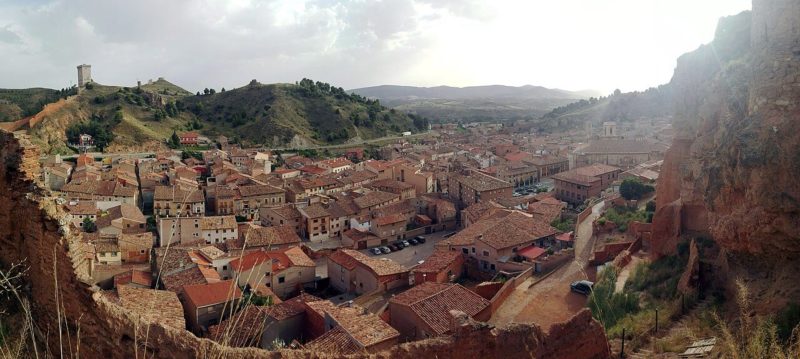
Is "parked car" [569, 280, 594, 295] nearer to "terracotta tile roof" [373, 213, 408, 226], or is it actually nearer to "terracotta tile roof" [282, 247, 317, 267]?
"terracotta tile roof" [282, 247, 317, 267]

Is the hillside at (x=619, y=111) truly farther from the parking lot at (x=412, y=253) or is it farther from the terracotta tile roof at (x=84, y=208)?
the terracotta tile roof at (x=84, y=208)

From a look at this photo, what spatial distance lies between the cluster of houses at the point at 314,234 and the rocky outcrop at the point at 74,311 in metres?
0.45

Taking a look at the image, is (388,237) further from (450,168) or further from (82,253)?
(82,253)

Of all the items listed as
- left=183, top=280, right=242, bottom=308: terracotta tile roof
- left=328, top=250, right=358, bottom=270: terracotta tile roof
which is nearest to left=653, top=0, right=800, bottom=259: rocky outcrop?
left=328, top=250, right=358, bottom=270: terracotta tile roof

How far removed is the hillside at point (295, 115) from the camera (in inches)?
2958

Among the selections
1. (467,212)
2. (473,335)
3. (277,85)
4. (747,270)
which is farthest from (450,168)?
(277,85)

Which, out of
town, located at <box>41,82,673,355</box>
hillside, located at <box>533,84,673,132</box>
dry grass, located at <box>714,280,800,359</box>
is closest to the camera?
dry grass, located at <box>714,280,800,359</box>

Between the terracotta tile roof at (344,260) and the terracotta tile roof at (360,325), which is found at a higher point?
the terracotta tile roof at (360,325)

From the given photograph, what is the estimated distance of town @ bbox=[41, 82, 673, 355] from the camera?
16.1 meters

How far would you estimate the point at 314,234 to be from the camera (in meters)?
33.6

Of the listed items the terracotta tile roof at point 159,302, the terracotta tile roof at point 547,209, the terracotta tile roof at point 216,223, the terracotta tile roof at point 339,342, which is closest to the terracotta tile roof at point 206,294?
the terracotta tile roof at point 159,302

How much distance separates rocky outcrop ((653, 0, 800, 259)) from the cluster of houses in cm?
711

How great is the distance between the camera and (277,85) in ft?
307

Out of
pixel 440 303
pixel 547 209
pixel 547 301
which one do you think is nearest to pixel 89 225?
pixel 440 303
